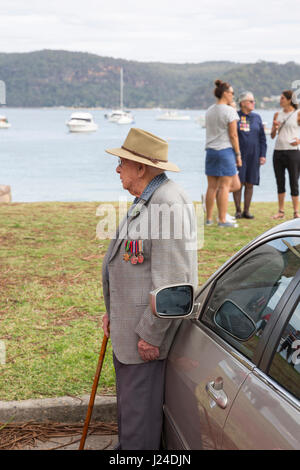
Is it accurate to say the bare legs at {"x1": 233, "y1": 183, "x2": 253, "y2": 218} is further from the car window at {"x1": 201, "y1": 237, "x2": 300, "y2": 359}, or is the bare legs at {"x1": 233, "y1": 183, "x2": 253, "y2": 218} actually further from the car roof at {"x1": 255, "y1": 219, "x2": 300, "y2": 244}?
the car roof at {"x1": 255, "y1": 219, "x2": 300, "y2": 244}

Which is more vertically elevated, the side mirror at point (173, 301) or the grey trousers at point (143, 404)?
the side mirror at point (173, 301)

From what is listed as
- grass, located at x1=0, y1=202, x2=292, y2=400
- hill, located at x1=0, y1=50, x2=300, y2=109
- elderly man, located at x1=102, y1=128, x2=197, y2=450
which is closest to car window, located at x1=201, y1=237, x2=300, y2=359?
elderly man, located at x1=102, y1=128, x2=197, y2=450

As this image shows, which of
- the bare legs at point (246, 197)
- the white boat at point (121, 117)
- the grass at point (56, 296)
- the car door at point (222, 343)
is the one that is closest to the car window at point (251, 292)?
the car door at point (222, 343)

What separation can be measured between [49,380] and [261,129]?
7.00 m

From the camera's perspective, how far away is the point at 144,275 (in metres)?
2.85

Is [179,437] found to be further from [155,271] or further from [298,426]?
[298,426]

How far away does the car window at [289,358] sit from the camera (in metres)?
1.95

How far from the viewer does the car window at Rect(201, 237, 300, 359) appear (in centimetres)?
224

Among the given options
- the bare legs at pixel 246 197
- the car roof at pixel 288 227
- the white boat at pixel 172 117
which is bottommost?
the white boat at pixel 172 117

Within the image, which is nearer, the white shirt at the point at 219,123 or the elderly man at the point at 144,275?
the elderly man at the point at 144,275

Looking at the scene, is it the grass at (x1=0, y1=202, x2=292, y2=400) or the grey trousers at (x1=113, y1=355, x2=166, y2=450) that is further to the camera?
the grass at (x1=0, y1=202, x2=292, y2=400)

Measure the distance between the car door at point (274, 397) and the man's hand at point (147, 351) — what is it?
2.52 ft

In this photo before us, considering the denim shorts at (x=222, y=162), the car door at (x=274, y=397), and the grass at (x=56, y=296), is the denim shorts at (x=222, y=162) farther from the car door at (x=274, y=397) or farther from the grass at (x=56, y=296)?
the car door at (x=274, y=397)

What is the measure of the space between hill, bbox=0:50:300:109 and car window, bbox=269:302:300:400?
3257 inches
